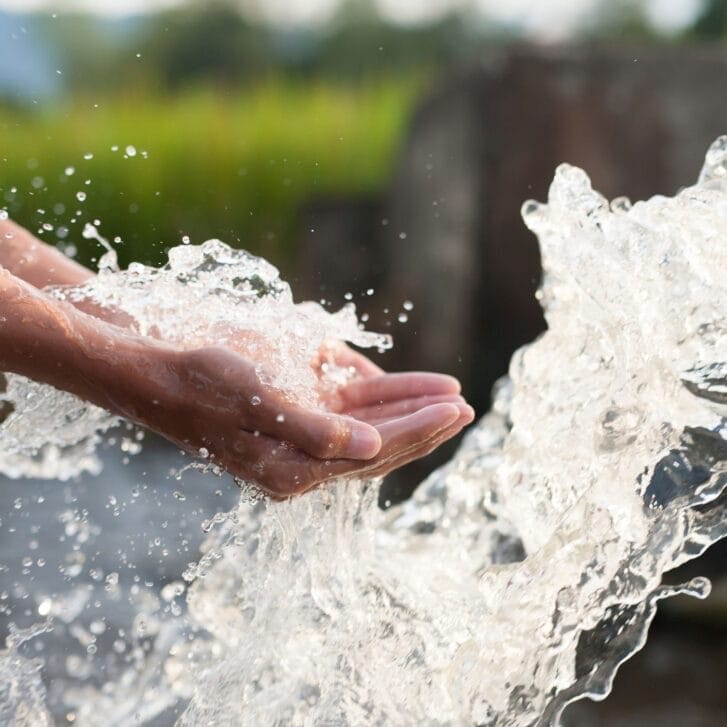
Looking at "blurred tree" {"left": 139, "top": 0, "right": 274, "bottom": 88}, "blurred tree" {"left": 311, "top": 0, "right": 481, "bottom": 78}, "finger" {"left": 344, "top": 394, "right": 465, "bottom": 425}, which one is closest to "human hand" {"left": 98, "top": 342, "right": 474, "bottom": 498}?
"finger" {"left": 344, "top": 394, "right": 465, "bottom": 425}

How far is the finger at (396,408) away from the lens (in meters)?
2.28

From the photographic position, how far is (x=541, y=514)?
2.67 metres

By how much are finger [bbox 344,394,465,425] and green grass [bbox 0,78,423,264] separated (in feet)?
17.7

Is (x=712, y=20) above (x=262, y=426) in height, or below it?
below

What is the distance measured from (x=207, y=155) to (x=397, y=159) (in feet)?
7.99

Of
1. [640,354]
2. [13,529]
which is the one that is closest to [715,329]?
Result: [640,354]

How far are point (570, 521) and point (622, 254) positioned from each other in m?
0.55

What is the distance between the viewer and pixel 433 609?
2574 millimetres

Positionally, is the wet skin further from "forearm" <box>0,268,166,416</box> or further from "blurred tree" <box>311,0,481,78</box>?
"blurred tree" <box>311,0,481,78</box>

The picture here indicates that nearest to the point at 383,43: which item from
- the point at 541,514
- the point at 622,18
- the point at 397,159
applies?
the point at 622,18

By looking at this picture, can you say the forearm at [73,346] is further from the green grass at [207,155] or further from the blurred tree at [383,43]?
the blurred tree at [383,43]

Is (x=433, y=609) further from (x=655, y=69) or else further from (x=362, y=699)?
(x=655, y=69)

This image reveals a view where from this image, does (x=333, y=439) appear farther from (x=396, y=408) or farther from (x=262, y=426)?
(x=396, y=408)

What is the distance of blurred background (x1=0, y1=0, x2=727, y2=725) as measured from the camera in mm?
5754
